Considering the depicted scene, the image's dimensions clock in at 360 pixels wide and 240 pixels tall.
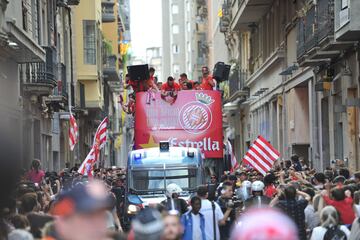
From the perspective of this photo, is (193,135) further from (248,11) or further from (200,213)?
(248,11)

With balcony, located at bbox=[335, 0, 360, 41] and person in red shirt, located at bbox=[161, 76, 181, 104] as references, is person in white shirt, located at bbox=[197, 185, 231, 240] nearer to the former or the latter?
balcony, located at bbox=[335, 0, 360, 41]

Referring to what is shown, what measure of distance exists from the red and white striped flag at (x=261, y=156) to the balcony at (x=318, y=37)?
2.76 m

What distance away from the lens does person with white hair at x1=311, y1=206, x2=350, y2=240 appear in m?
12.6

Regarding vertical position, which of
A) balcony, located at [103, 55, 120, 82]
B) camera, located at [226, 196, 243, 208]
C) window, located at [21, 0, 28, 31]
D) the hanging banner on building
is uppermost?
balcony, located at [103, 55, 120, 82]

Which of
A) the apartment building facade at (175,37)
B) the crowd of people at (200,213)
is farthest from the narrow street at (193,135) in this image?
the apartment building facade at (175,37)

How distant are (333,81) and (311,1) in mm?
2458

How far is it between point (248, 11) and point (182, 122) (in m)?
18.7

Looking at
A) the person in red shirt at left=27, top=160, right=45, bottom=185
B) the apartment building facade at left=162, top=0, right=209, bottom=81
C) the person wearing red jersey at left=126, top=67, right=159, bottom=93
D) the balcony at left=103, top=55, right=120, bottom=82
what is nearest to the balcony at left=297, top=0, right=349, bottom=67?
the person wearing red jersey at left=126, top=67, right=159, bottom=93

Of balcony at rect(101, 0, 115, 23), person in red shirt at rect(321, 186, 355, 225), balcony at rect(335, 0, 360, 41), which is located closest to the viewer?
person in red shirt at rect(321, 186, 355, 225)

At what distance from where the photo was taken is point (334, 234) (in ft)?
41.3

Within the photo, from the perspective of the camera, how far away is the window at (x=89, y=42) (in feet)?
175

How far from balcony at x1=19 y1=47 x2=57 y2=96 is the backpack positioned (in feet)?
62.8

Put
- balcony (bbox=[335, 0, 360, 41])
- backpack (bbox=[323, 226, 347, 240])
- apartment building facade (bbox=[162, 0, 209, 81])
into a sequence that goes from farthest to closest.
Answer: apartment building facade (bbox=[162, 0, 209, 81]) → balcony (bbox=[335, 0, 360, 41]) → backpack (bbox=[323, 226, 347, 240])

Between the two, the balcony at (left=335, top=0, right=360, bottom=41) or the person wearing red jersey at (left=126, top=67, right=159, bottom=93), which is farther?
the person wearing red jersey at (left=126, top=67, right=159, bottom=93)
